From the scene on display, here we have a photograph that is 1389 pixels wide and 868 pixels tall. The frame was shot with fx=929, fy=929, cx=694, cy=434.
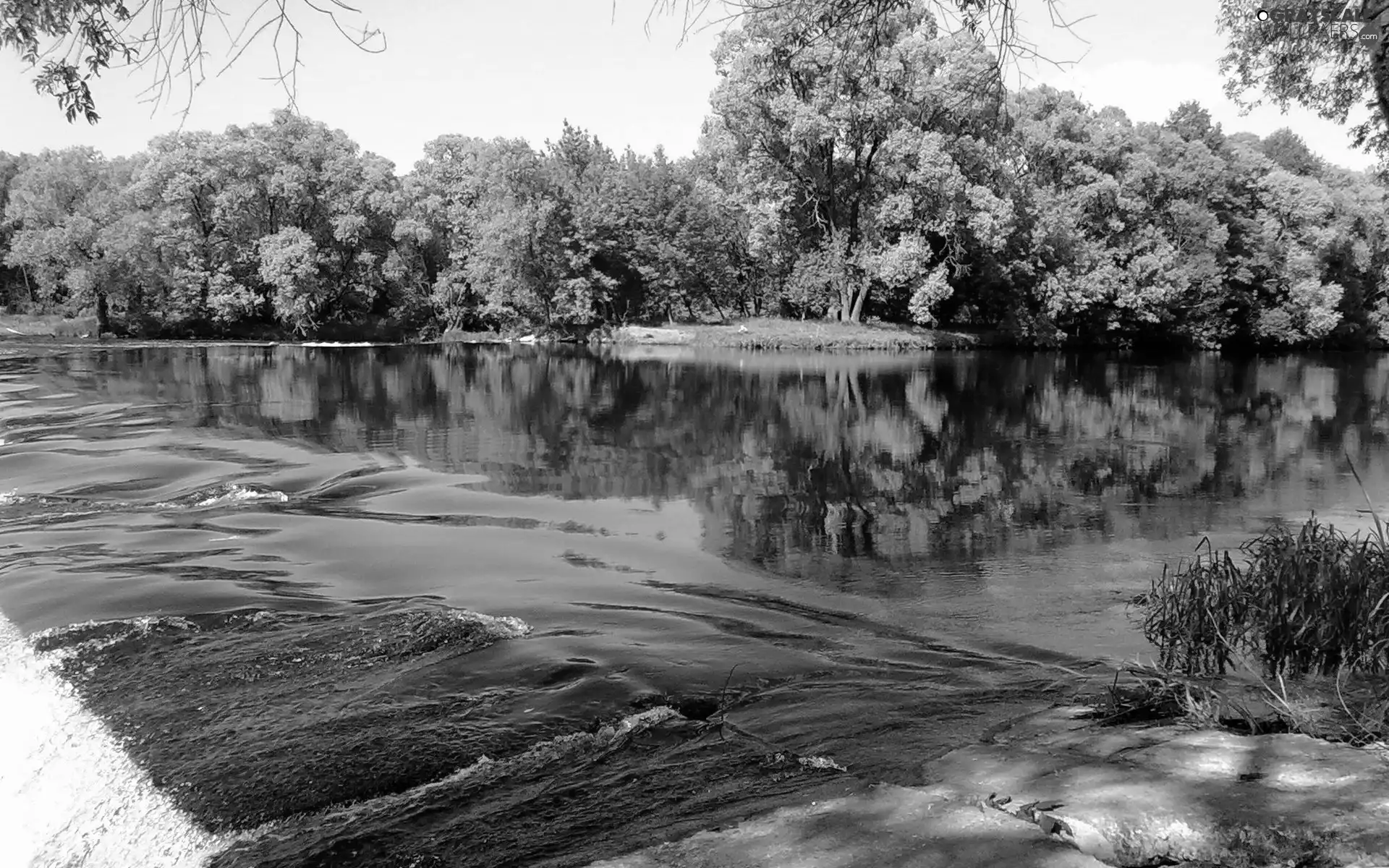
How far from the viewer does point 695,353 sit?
52.9 metres

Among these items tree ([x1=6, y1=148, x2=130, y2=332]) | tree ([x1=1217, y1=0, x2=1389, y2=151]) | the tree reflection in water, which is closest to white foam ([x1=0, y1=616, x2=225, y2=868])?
the tree reflection in water

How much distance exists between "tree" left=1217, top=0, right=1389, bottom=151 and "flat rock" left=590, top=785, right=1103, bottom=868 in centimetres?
1057

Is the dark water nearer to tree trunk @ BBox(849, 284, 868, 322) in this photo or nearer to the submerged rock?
the submerged rock

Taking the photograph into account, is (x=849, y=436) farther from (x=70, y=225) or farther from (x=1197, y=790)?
(x=70, y=225)

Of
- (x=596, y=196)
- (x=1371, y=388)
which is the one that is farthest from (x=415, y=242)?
(x=1371, y=388)

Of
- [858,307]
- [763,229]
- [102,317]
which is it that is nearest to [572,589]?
[763,229]

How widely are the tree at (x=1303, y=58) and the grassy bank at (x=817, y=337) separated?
34010 millimetres

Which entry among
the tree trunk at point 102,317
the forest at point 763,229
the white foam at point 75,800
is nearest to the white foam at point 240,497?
the white foam at point 75,800

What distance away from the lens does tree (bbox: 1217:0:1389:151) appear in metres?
13.4

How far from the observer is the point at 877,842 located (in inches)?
164

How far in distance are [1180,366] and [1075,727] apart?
154ft

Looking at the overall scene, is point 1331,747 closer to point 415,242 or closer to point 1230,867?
point 1230,867

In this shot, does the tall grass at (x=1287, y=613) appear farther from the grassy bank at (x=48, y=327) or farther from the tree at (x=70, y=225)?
the grassy bank at (x=48, y=327)

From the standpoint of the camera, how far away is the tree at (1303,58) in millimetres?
13359
